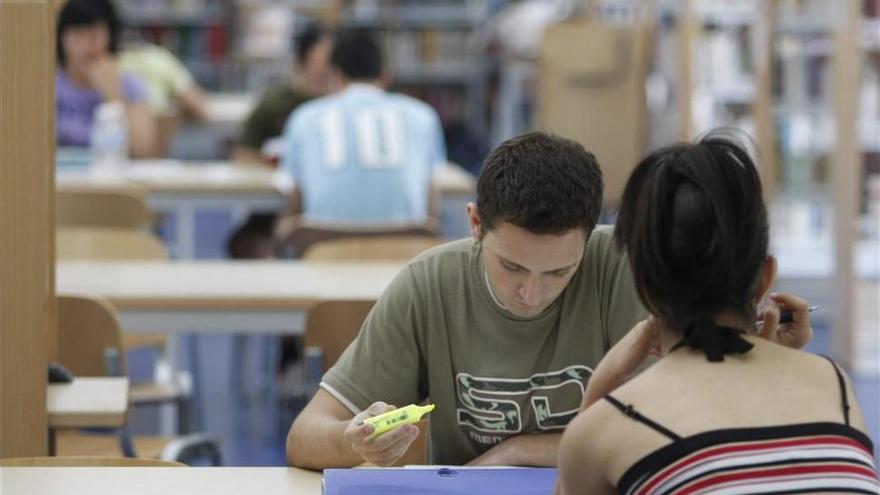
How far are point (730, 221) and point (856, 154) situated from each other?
4.55 meters

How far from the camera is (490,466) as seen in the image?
2.17 metres

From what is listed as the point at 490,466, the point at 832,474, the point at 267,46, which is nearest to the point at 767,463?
the point at 832,474

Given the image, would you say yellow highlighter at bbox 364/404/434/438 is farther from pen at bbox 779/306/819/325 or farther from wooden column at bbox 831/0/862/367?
wooden column at bbox 831/0/862/367

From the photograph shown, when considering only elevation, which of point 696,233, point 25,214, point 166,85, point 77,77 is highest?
point 696,233

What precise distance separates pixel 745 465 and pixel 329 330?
1.63m

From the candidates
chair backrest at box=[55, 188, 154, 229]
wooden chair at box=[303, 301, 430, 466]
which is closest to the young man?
wooden chair at box=[303, 301, 430, 466]

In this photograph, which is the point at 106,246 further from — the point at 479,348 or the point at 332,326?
the point at 479,348

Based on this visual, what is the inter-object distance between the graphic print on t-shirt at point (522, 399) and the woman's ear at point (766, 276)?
2.02 ft

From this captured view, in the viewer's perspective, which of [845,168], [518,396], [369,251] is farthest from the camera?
[845,168]

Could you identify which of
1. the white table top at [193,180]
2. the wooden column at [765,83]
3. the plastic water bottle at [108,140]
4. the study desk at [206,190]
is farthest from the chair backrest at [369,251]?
the wooden column at [765,83]

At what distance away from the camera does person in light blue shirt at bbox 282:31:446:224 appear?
4.95m

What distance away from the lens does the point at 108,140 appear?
5.61 m

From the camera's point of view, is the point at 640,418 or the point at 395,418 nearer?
the point at 640,418

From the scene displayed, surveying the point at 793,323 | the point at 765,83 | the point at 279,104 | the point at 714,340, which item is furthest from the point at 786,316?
the point at 765,83
